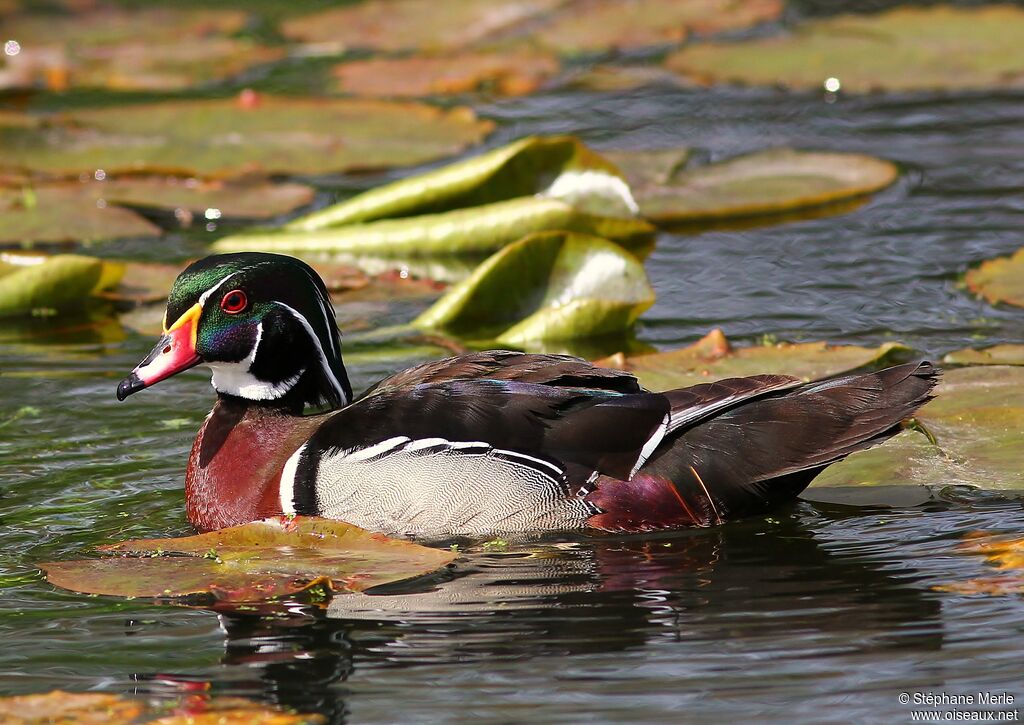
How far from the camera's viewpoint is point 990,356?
708 cm

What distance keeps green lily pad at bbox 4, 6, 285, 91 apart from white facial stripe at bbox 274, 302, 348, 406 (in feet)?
24.3

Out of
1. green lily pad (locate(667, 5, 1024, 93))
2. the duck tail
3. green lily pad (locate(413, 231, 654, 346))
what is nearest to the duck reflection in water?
the duck tail

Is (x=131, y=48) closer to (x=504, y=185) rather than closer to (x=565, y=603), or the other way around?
(x=504, y=185)

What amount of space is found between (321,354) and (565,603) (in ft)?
5.50

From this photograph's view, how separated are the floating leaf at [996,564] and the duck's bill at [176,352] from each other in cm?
287

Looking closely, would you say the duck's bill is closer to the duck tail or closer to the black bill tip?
the black bill tip

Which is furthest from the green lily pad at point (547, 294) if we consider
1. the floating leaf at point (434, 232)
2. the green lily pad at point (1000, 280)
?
the green lily pad at point (1000, 280)

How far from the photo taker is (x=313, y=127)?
11.4 meters

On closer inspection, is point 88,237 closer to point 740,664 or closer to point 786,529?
point 786,529

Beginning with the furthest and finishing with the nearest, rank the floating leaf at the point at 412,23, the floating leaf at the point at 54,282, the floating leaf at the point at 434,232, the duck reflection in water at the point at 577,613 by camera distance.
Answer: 1. the floating leaf at the point at 412,23
2. the floating leaf at the point at 434,232
3. the floating leaf at the point at 54,282
4. the duck reflection in water at the point at 577,613

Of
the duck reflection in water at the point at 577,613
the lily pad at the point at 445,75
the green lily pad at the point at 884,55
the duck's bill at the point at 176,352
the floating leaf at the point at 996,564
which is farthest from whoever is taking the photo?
the lily pad at the point at 445,75

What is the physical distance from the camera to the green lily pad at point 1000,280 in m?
7.89

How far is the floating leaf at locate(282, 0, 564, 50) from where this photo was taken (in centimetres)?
1438

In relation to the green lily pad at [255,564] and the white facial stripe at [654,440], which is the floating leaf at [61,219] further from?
the white facial stripe at [654,440]
